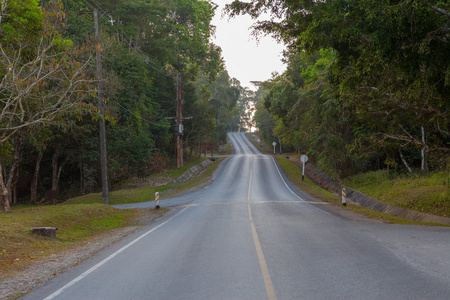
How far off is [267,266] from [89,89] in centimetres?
1048

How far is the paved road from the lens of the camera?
17.0ft

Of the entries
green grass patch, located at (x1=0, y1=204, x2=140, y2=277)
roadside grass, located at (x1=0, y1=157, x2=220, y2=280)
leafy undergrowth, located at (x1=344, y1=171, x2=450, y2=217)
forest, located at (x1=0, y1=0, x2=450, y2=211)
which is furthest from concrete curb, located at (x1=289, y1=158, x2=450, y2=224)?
green grass patch, located at (x1=0, y1=204, x2=140, y2=277)

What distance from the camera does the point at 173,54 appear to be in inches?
1861

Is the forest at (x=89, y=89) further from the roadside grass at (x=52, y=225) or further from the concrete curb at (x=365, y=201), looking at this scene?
the concrete curb at (x=365, y=201)

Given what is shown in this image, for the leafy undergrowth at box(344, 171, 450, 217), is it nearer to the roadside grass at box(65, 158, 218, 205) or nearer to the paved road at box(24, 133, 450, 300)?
the paved road at box(24, 133, 450, 300)

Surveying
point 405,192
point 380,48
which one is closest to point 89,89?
point 380,48

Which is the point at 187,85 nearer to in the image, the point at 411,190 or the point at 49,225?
the point at 411,190

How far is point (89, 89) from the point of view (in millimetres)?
13859

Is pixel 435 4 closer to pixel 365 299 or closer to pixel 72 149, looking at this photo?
pixel 365 299

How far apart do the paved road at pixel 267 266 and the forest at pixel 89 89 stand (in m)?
7.09

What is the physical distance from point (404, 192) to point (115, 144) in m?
20.9

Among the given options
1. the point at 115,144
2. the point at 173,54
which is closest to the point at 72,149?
the point at 115,144

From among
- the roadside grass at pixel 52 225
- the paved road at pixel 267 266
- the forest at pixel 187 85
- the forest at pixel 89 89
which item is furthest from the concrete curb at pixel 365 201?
the forest at pixel 89 89

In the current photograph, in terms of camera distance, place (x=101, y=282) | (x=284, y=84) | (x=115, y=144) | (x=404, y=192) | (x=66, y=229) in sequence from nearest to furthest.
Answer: (x=101, y=282)
(x=66, y=229)
(x=404, y=192)
(x=115, y=144)
(x=284, y=84)
